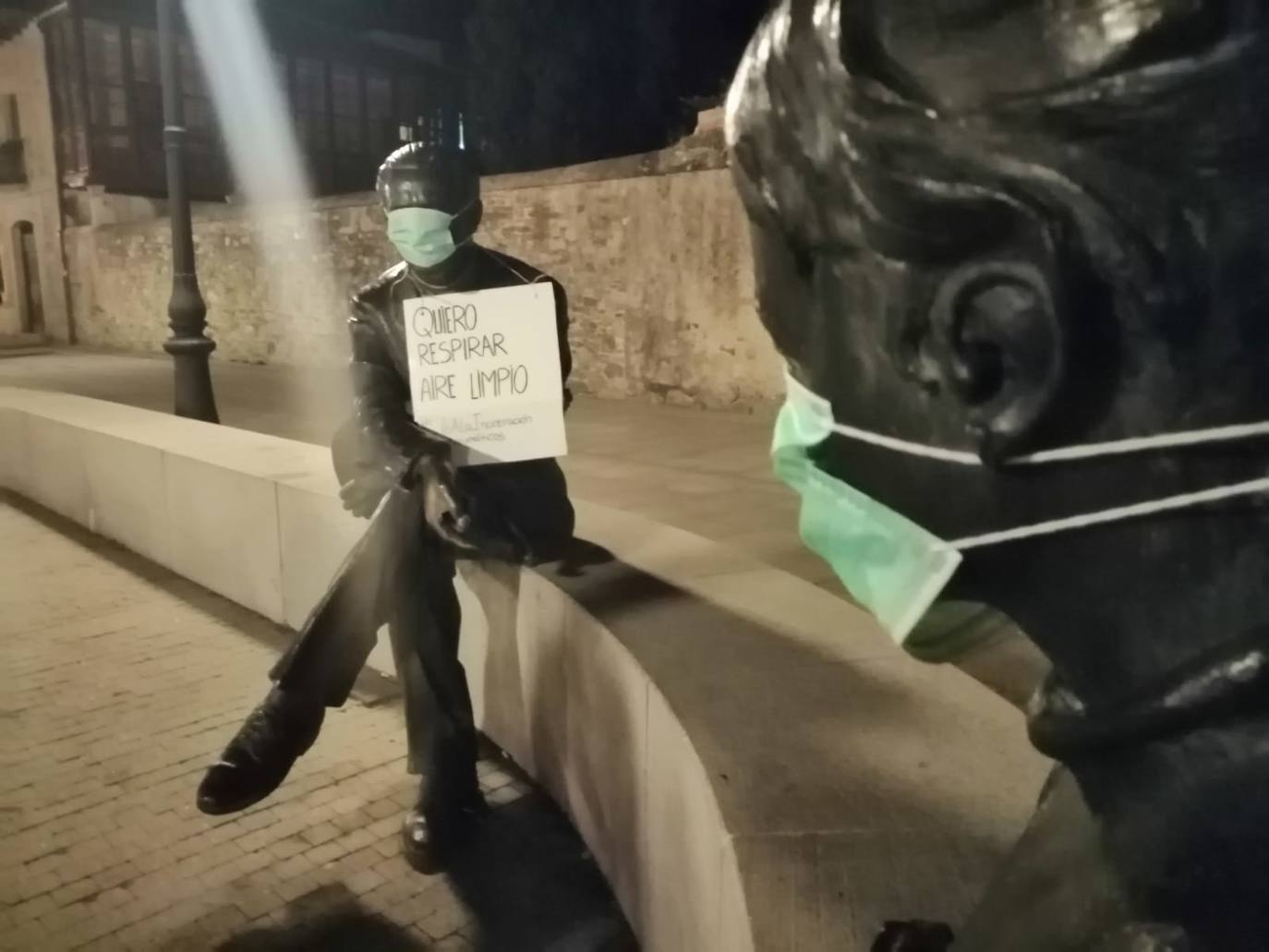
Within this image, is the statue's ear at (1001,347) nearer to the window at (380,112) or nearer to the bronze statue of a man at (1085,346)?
the bronze statue of a man at (1085,346)

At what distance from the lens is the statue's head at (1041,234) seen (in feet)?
2.01

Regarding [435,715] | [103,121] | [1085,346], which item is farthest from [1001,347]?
[103,121]

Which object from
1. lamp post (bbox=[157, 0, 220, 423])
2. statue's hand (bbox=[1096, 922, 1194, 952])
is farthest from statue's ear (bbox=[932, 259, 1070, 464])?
lamp post (bbox=[157, 0, 220, 423])

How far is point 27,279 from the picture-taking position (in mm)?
20656

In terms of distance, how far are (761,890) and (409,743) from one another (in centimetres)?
153

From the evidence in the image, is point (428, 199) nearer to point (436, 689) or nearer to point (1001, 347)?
point (436, 689)

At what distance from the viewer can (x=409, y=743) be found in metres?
2.81

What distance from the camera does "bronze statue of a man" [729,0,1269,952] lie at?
620 millimetres

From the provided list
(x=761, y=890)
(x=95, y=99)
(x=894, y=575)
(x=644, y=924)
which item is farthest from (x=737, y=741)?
(x=95, y=99)

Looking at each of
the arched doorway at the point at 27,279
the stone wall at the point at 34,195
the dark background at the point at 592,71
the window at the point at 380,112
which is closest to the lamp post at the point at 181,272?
the dark background at the point at 592,71

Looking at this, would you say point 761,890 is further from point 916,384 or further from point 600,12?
point 600,12

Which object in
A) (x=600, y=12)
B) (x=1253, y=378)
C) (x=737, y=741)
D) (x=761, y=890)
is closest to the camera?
(x=1253, y=378)

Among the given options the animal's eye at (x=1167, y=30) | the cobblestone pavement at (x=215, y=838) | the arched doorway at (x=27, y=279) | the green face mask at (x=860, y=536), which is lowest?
the cobblestone pavement at (x=215, y=838)

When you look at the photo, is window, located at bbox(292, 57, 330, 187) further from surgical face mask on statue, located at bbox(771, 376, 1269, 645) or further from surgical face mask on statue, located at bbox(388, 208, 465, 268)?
surgical face mask on statue, located at bbox(771, 376, 1269, 645)
